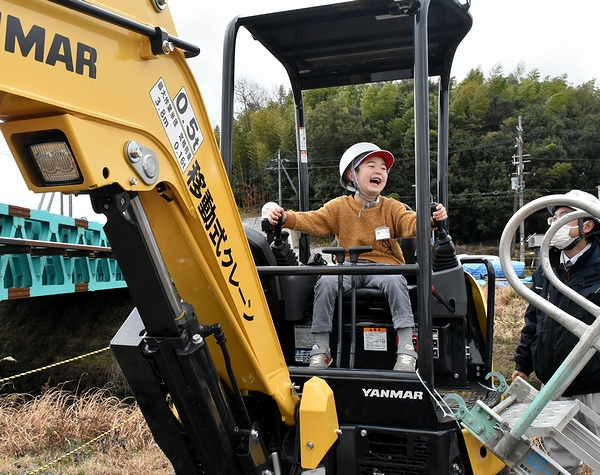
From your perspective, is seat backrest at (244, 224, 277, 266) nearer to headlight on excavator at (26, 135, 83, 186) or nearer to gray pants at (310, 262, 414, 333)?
gray pants at (310, 262, 414, 333)

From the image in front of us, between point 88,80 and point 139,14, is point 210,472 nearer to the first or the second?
point 88,80

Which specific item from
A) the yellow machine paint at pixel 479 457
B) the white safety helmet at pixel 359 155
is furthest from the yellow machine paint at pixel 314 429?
the white safety helmet at pixel 359 155

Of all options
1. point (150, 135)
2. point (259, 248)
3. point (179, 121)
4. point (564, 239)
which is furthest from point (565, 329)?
point (150, 135)

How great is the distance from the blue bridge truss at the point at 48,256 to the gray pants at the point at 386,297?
19.9 feet

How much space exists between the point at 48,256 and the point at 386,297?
897cm

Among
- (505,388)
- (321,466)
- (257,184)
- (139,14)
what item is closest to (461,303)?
(505,388)

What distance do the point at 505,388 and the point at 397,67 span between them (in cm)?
229

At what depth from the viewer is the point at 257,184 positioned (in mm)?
29828

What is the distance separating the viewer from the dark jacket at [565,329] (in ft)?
11.3

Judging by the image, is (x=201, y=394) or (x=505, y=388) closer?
(x=201, y=394)

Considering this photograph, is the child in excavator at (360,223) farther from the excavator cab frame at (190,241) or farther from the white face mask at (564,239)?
the white face mask at (564,239)

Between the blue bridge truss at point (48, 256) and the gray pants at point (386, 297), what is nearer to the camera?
the gray pants at point (386, 297)

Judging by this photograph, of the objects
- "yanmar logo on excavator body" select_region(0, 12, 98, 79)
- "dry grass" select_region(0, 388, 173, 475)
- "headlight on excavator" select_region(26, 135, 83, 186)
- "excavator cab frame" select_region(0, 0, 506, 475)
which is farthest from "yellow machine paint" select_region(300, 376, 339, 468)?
"dry grass" select_region(0, 388, 173, 475)

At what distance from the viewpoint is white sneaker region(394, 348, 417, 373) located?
112 inches
